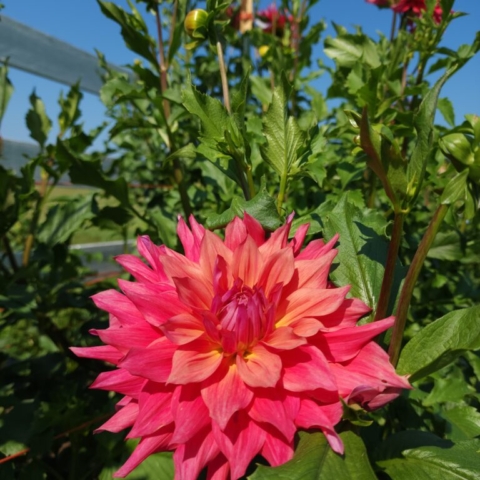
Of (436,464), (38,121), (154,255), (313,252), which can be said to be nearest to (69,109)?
(38,121)

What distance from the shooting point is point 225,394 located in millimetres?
534

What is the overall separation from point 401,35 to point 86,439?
1395 millimetres

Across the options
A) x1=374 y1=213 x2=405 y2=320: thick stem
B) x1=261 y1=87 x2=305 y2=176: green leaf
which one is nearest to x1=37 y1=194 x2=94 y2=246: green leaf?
x1=261 y1=87 x2=305 y2=176: green leaf

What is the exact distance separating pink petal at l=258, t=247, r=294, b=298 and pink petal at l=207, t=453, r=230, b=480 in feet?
0.64

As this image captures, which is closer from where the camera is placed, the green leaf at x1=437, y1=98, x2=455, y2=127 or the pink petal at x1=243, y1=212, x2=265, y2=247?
the pink petal at x1=243, y1=212, x2=265, y2=247

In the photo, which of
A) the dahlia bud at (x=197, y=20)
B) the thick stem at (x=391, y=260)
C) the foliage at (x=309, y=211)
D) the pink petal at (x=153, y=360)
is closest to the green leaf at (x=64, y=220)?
the foliage at (x=309, y=211)

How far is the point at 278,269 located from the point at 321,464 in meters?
0.22

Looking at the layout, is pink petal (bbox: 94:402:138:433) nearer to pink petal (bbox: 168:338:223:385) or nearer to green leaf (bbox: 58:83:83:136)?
pink petal (bbox: 168:338:223:385)

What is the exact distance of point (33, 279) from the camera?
1.41 meters

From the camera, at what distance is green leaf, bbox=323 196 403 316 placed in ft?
2.27

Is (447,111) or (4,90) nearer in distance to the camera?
(447,111)

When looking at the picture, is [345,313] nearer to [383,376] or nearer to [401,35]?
[383,376]

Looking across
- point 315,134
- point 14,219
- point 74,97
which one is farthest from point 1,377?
point 315,134

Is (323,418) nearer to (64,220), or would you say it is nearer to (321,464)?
(321,464)
